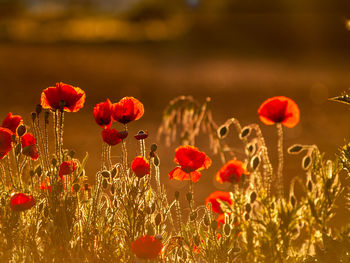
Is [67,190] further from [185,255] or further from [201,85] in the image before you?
[201,85]

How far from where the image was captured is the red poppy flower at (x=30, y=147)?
7.37 feet

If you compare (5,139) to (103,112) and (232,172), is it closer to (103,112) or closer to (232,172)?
(103,112)

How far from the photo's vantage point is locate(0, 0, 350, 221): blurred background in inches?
327

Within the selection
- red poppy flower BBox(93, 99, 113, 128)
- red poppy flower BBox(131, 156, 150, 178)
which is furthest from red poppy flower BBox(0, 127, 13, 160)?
red poppy flower BBox(131, 156, 150, 178)

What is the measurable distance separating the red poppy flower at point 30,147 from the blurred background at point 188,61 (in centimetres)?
206

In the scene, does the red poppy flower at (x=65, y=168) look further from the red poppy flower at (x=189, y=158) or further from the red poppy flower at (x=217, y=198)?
the red poppy flower at (x=217, y=198)

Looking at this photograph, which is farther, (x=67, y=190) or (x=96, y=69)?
(x=96, y=69)

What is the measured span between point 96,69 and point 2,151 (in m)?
11.6

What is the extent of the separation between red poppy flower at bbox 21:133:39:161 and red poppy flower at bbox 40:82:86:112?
0.56 ft

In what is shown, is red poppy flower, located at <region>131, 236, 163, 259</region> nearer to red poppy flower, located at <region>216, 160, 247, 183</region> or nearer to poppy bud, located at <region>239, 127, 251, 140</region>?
red poppy flower, located at <region>216, 160, 247, 183</region>

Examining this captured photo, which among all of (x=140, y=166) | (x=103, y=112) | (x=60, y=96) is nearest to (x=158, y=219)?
(x=140, y=166)

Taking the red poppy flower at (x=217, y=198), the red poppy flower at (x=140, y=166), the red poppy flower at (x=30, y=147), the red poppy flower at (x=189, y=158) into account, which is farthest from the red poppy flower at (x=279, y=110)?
the red poppy flower at (x=30, y=147)

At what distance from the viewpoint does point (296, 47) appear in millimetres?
17453

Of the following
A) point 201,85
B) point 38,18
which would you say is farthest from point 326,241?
point 38,18
